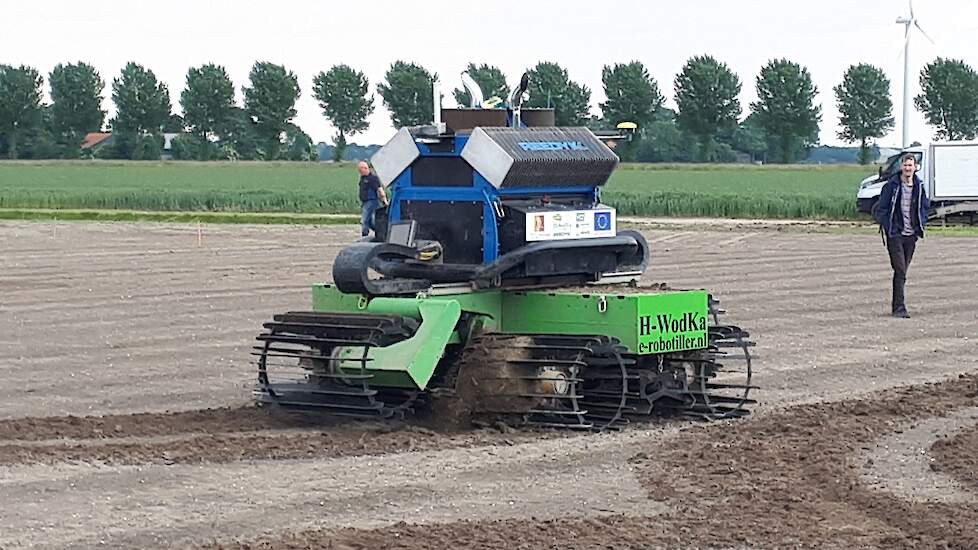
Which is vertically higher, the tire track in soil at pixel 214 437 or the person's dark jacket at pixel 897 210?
the person's dark jacket at pixel 897 210

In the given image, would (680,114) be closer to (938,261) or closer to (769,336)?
(938,261)

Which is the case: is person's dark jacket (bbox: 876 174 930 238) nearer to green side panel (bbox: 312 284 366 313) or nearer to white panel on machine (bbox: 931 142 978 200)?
green side panel (bbox: 312 284 366 313)

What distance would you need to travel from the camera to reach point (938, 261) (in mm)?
29328

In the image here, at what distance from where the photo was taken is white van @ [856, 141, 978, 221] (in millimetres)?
44938

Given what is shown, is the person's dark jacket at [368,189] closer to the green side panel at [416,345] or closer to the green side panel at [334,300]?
the green side panel at [334,300]

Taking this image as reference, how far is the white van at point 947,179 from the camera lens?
147ft

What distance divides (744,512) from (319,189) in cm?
5587

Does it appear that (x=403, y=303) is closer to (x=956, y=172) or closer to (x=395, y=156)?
(x=395, y=156)

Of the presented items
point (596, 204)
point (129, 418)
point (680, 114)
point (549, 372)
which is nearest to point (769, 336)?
point (596, 204)

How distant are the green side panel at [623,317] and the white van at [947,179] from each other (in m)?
33.3

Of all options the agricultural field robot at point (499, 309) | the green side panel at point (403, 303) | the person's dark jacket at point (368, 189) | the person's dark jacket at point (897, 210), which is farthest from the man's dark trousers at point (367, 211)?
the green side panel at point (403, 303)

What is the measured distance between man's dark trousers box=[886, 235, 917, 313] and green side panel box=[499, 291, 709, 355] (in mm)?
7730

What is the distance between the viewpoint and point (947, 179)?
45344 millimetres

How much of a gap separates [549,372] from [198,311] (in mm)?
9404
